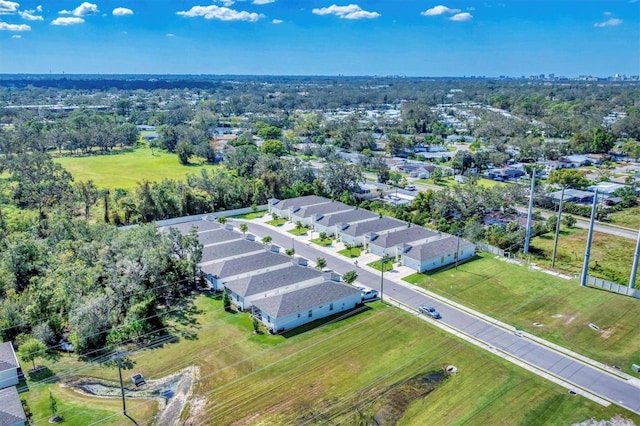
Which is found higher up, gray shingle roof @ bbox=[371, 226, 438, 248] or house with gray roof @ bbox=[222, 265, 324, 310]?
gray shingle roof @ bbox=[371, 226, 438, 248]

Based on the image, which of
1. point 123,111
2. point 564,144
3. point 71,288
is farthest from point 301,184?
point 123,111

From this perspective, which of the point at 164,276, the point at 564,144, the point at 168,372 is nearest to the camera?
the point at 168,372

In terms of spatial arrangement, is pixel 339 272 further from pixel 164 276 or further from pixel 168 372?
pixel 168 372

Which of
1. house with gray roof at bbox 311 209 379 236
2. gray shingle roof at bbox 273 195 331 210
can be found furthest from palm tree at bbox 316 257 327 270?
gray shingle roof at bbox 273 195 331 210

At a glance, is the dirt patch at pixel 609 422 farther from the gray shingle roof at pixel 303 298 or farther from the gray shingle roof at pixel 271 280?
the gray shingle roof at pixel 271 280

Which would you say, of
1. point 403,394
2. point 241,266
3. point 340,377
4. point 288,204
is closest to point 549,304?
point 403,394

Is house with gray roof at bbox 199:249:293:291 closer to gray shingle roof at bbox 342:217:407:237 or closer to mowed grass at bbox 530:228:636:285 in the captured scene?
gray shingle roof at bbox 342:217:407:237
